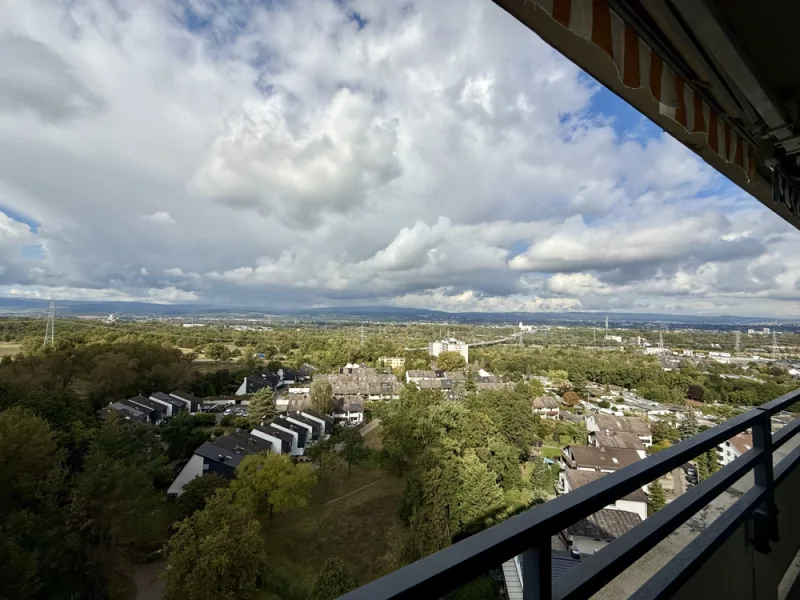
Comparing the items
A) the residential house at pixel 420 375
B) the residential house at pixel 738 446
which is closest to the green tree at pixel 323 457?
the residential house at pixel 738 446

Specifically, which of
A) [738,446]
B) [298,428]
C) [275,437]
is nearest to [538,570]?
[738,446]

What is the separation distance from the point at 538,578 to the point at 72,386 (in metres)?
14.5

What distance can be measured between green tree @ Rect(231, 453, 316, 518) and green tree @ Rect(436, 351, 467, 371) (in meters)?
17.3

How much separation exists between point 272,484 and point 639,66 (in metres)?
8.77

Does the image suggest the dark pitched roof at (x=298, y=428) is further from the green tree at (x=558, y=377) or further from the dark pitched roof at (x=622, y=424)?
the green tree at (x=558, y=377)

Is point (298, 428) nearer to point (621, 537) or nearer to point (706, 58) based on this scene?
point (621, 537)

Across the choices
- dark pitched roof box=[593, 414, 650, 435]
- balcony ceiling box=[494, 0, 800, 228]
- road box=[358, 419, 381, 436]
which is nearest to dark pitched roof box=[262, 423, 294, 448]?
road box=[358, 419, 381, 436]

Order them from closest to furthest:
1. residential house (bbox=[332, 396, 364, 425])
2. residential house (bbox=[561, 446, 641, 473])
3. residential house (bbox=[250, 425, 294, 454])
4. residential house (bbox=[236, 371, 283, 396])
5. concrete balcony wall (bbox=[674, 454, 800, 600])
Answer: concrete balcony wall (bbox=[674, 454, 800, 600])
residential house (bbox=[561, 446, 641, 473])
residential house (bbox=[250, 425, 294, 454])
residential house (bbox=[332, 396, 364, 425])
residential house (bbox=[236, 371, 283, 396])

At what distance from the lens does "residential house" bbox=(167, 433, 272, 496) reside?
8.27 m

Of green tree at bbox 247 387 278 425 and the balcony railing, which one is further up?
the balcony railing

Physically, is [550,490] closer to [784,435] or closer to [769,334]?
[784,435]

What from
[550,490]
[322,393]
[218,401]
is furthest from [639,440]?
[218,401]

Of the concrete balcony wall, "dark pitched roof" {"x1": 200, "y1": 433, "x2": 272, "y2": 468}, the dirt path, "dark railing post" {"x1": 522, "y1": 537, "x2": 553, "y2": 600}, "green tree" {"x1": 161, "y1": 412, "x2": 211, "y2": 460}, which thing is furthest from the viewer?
"green tree" {"x1": 161, "y1": 412, "x2": 211, "y2": 460}

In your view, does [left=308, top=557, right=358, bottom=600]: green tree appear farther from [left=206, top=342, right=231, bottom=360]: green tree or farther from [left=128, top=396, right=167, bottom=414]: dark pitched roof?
[left=206, top=342, right=231, bottom=360]: green tree
